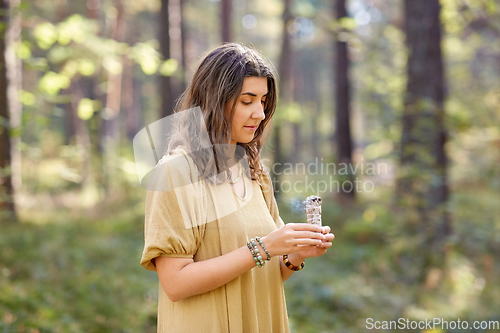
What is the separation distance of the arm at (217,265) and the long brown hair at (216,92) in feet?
1.18

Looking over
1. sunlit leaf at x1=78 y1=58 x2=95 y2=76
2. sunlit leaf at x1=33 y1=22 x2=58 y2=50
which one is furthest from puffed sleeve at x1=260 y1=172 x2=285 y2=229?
sunlit leaf at x1=78 y1=58 x2=95 y2=76

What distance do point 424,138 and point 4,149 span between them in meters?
5.53

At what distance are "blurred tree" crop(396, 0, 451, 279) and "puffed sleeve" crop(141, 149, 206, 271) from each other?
3.49 meters

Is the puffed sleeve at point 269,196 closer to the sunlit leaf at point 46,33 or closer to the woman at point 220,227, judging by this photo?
the woman at point 220,227

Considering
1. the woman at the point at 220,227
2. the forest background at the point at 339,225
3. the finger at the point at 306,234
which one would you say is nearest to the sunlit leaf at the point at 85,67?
the forest background at the point at 339,225

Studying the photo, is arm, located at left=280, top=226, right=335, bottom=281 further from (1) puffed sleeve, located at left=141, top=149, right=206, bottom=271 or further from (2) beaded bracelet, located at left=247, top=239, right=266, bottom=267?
(1) puffed sleeve, located at left=141, top=149, right=206, bottom=271

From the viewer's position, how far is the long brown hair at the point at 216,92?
163 centimetres

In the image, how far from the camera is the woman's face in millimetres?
1677

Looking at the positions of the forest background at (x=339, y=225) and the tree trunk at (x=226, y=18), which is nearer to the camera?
the forest background at (x=339, y=225)

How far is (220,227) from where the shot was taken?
1.58 meters

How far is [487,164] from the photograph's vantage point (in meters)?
5.37

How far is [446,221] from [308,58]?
25.2m

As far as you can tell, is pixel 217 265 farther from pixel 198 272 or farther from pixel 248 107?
pixel 248 107

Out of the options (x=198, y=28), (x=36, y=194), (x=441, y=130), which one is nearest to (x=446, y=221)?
(x=441, y=130)
